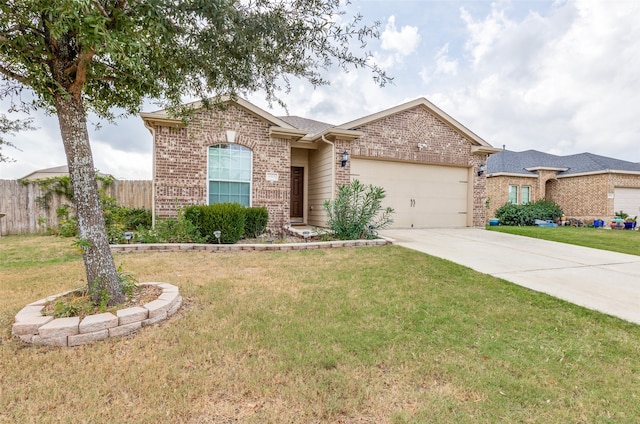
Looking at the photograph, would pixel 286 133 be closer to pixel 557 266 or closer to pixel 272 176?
pixel 272 176

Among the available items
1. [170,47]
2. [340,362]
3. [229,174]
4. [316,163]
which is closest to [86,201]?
[170,47]

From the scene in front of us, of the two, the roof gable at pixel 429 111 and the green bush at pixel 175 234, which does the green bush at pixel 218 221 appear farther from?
the roof gable at pixel 429 111

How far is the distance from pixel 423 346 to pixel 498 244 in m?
6.35

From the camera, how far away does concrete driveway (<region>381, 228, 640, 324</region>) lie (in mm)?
3768

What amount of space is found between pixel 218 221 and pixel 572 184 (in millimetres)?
21049

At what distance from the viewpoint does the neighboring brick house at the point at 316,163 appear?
337 inches

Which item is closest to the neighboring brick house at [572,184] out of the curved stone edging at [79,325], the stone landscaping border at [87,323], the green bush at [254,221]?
the green bush at [254,221]

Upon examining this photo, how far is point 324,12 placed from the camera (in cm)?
350

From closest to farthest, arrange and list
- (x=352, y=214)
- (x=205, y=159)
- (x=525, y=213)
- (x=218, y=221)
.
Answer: (x=218, y=221)
(x=352, y=214)
(x=205, y=159)
(x=525, y=213)

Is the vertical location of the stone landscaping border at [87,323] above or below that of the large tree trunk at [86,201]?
below

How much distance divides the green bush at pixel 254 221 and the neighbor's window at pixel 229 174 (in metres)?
1.19

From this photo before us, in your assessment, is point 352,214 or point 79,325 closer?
point 79,325

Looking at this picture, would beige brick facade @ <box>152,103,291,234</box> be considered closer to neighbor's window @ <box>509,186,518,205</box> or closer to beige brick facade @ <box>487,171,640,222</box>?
beige brick facade @ <box>487,171,640,222</box>

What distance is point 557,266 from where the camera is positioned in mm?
5402
